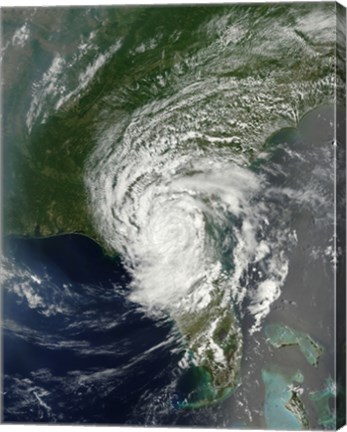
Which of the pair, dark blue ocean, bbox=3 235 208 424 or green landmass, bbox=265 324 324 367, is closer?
green landmass, bbox=265 324 324 367

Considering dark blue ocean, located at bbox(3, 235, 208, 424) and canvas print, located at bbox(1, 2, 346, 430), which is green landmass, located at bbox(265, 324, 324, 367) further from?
dark blue ocean, located at bbox(3, 235, 208, 424)

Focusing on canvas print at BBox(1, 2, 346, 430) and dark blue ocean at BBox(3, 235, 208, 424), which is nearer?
canvas print at BBox(1, 2, 346, 430)

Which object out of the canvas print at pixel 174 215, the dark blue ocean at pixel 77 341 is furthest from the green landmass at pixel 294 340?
the dark blue ocean at pixel 77 341

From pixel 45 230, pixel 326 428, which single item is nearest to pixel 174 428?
pixel 326 428

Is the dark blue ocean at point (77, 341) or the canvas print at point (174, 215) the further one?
the dark blue ocean at point (77, 341)

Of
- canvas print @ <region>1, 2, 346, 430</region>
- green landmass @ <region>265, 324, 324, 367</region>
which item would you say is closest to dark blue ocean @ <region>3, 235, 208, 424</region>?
canvas print @ <region>1, 2, 346, 430</region>

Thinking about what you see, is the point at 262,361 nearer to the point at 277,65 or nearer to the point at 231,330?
the point at 231,330

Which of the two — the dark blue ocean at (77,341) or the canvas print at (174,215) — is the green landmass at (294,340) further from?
the dark blue ocean at (77,341)

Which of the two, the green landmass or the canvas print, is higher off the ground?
the canvas print

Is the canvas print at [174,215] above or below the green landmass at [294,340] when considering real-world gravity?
above

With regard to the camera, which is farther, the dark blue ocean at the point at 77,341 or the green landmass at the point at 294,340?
the dark blue ocean at the point at 77,341
